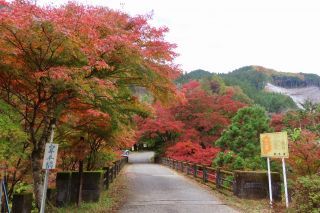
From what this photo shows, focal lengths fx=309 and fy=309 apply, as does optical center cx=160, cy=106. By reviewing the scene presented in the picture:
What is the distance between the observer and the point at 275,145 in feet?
29.0

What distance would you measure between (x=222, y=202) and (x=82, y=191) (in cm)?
468

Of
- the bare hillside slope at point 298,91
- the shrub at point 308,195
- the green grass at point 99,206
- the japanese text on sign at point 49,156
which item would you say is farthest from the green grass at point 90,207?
the bare hillside slope at point 298,91

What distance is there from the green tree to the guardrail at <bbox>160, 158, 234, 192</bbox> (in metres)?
0.88

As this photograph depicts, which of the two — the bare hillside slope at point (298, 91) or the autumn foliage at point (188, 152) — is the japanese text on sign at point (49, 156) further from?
the bare hillside slope at point (298, 91)

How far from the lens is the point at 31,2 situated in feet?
19.7

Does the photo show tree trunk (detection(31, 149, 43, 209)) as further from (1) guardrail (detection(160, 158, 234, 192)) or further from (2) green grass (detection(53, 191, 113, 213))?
(1) guardrail (detection(160, 158, 234, 192))

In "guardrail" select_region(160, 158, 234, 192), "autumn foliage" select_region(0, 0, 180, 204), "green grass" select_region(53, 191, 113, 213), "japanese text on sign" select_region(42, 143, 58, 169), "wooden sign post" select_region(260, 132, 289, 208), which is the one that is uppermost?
"autumn foliage" select_region(0, 0, 180, 204)

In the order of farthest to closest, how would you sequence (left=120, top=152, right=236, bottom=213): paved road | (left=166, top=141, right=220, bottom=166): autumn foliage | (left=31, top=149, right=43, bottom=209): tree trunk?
(left=166, top=141, right=220, bottom=166): autumn foliage → (left=120, top=152, right=236, bottom=213): paved road → (left=31, top=149, right=43, bottom=209): tree trunk

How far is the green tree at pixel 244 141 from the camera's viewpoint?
47.6ft

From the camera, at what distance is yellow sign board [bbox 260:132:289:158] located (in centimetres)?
855

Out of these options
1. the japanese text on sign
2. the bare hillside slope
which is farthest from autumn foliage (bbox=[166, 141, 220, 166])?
the bare hillside slope

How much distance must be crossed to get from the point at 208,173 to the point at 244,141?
2475 mm

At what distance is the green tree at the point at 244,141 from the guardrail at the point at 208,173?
883 mm

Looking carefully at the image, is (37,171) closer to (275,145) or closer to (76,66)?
(76,66)
